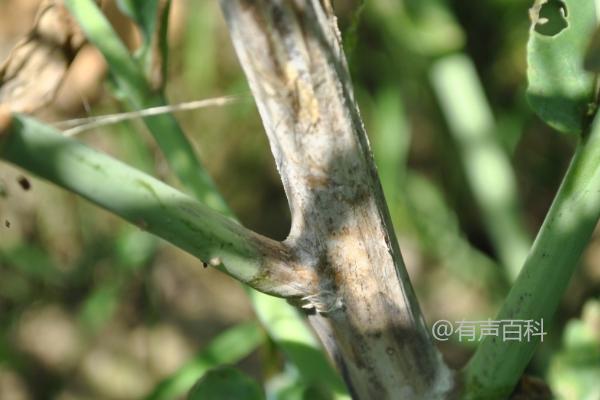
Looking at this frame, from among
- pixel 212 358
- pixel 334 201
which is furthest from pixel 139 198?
pixel 212 358

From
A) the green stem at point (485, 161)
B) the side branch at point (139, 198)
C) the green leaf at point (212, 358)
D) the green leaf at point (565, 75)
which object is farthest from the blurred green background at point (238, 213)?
the side branch at point (139, 198)

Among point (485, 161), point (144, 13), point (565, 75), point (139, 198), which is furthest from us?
point (485, 161)

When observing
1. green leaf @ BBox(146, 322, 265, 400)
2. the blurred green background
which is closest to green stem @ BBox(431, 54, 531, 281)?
the blurred green background

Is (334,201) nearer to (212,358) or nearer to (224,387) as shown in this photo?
(224,387)

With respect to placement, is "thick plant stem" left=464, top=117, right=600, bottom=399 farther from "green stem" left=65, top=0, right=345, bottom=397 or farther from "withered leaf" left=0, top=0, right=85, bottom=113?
"withered leaf" left=0, top=0, right=85, bottom=113

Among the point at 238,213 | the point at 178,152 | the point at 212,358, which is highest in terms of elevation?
the point at 178,152

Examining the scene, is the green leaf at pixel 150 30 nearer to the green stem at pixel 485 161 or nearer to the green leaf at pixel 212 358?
the green leaf at pixel 212 358

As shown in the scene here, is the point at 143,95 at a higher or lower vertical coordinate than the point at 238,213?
higher
